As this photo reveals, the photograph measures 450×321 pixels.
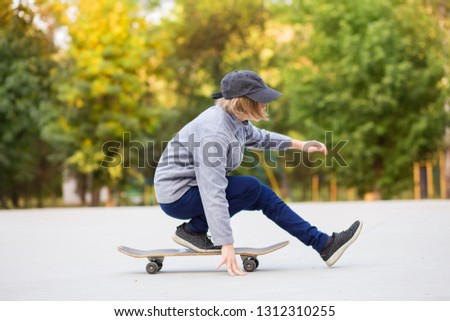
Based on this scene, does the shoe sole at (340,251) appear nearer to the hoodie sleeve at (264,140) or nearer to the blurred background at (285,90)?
the hoodie sleeve at (264,140)

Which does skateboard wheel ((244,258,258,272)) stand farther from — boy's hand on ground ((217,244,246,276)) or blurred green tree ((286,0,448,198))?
blurred green tree ((286,0,448,198))

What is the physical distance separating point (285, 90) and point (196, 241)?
1102 inches

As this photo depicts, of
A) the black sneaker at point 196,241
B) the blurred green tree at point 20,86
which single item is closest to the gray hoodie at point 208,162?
the black sneaker at point 196,241

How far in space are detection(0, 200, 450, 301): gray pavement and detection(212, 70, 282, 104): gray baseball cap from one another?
1.21m

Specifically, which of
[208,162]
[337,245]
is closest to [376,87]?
[337,245]

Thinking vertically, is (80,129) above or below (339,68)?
below

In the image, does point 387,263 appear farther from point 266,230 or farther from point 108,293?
point 266,230

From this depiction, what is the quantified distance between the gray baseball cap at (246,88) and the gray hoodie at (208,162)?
0.16m

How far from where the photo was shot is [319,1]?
3155cm

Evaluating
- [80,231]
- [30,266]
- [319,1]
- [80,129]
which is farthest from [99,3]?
[30,266]

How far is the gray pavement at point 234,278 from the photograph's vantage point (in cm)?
446

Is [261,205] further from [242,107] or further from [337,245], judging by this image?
[242,107]

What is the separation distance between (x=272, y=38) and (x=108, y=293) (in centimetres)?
3476

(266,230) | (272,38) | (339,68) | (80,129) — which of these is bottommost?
(266,230)
